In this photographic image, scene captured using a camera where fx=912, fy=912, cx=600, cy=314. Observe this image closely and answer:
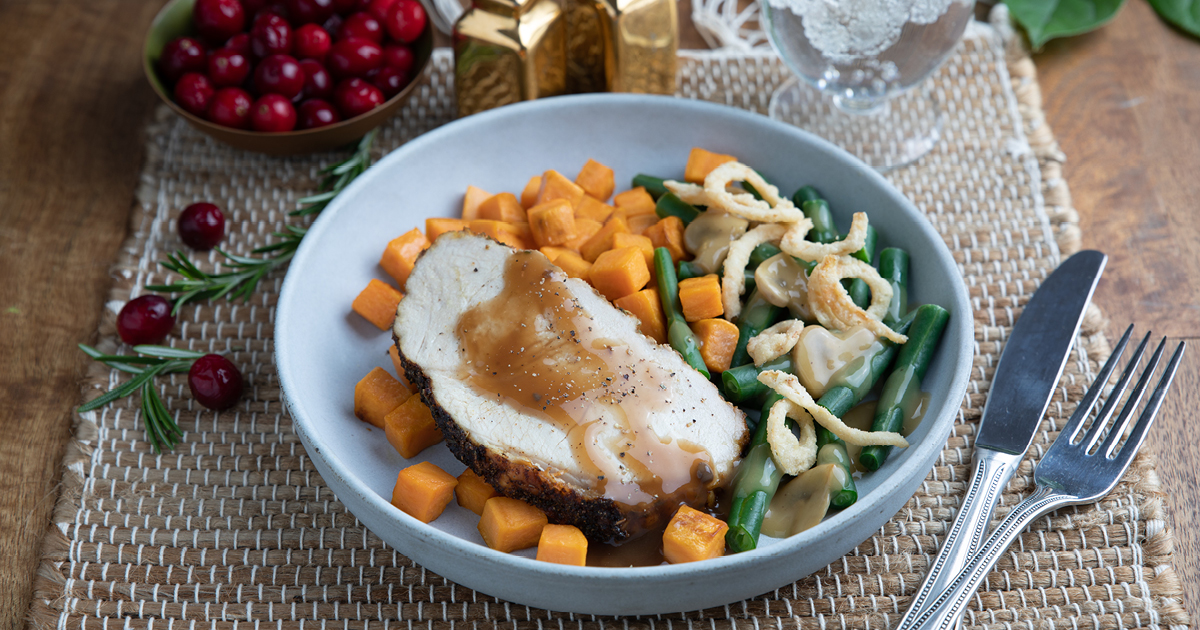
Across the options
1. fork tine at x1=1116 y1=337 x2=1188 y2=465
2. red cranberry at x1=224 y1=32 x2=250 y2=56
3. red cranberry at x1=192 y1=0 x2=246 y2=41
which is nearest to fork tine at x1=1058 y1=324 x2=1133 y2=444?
fork tine at x1=1116 y1=337 x2=1188 y2=465

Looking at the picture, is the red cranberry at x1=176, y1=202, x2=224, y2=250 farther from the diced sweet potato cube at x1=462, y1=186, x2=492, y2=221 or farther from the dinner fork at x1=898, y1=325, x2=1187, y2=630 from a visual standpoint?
the dinner fork at x1=898, y1=325, x2=1187, y2=630

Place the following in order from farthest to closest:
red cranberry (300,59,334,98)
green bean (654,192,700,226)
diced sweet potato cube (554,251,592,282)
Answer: red cranberry (300,59,334,98) < green bean (654,192,700,226) < diced sweet potato cube (554,251,592,282)

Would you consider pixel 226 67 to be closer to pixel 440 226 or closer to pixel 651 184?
pixel 440 226

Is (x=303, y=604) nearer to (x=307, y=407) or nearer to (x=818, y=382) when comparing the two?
(x=307, y=407)

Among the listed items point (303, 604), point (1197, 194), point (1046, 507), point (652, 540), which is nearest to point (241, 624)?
point (303, 604)

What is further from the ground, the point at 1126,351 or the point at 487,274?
the point at 487,274
